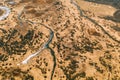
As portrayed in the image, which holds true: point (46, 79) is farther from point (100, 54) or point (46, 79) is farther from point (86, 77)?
point (100, 54)

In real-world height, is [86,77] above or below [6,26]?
below

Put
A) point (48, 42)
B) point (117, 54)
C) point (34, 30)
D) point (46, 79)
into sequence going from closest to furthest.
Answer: point (46, 79), point (117, 54), point (48, 42), point (34, 30)

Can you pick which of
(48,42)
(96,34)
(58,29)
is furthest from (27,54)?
(96,34)

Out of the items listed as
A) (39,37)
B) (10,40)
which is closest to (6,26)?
(10,40)

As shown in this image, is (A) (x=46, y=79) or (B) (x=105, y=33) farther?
(B) (x=105, y=33)

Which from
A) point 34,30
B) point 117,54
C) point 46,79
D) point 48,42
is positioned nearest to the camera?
point 46,79

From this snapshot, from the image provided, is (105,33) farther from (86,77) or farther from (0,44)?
(0,44)
